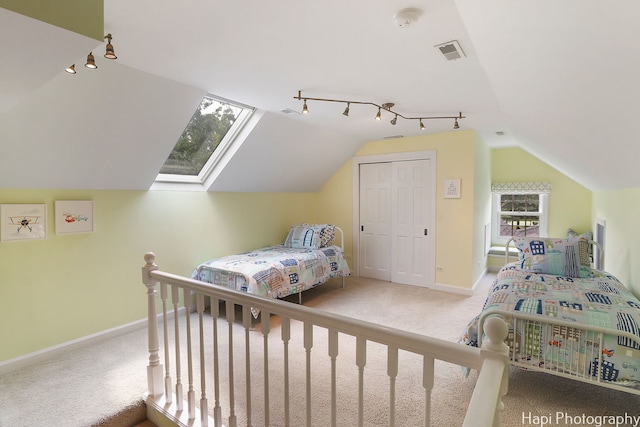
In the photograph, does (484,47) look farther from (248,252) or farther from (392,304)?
(248,252)

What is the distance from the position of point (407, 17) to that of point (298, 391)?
100 inches

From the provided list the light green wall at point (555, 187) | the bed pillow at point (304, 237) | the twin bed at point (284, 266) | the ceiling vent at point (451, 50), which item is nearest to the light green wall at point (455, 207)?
the light green wall at point (555, 187)

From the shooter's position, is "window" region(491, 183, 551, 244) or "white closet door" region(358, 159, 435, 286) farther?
"window" region(491, 183, 551, 244)

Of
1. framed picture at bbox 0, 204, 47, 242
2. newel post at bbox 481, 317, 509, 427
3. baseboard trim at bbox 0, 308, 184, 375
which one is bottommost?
baseboard trim at bbox 0, 308, 184, 375

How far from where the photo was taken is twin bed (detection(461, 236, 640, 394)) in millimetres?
1765

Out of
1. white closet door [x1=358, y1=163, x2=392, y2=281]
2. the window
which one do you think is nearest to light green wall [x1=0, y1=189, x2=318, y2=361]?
white closet door [x1=358, y1=163, x2=392, y2=281]

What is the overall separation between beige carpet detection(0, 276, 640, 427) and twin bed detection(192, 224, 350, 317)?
57 centimetres

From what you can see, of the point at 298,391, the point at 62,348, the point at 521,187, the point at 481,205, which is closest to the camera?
the point at 298,391

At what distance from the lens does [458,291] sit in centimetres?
452

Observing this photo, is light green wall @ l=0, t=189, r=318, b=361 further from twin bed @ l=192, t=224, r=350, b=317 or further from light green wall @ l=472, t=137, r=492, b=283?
light green wall @ l=472, t=137, r=492, b=283

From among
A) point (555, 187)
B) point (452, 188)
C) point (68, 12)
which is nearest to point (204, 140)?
point (68, 12)

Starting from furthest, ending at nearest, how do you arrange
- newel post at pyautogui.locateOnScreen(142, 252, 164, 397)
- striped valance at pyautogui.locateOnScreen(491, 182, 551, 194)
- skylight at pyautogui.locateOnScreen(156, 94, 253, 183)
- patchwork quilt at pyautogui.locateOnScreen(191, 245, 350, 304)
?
striped valance at pyautogui.locateOnScreen(491, 182, 551, 194), skylight at pyautogui.locateOnScreen(156, 94, 253, 183), patchwork quilt at pyautogui.locateOnScreen(191, 245, 350, 304), newel post at pyautogui.locateOnScreen(142, 252, 164, 397)

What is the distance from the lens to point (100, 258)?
304cm

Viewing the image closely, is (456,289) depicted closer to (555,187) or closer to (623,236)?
(623,236)
